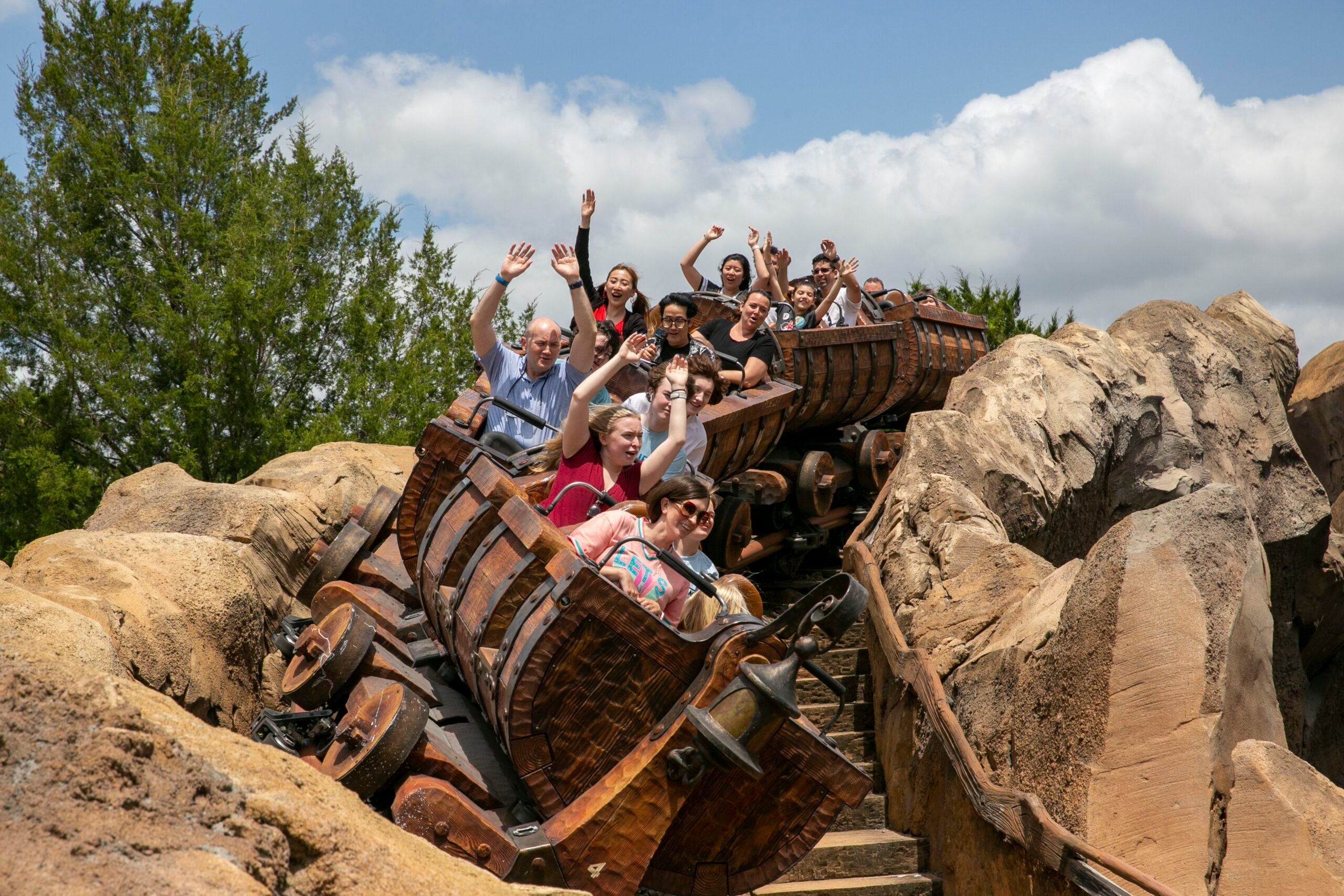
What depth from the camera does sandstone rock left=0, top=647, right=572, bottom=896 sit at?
1.45 metres

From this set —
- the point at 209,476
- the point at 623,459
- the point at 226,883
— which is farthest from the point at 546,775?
the point at 209,476

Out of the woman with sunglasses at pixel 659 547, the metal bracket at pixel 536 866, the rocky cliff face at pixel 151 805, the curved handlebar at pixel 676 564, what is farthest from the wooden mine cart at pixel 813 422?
the rocky cliff face at pixel 151 805

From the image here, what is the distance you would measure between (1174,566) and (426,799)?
2306 mm

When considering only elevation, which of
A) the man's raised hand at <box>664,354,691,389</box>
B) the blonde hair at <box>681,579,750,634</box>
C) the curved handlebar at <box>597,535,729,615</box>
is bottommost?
the blonde hair at <box>681,579,750,634</box>

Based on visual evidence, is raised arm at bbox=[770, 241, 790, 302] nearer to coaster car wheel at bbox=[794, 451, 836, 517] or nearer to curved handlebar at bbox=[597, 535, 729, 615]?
coaster car wheel at bbox=[794, 451, 836, 517]

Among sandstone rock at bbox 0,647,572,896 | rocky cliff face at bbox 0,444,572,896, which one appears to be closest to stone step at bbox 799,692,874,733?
rocky cliff face at bbox 0,444,572,896

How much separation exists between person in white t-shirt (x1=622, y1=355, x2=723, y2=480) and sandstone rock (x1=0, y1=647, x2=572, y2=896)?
96.1 inches

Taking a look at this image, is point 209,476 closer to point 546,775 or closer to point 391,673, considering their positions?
point 391,673

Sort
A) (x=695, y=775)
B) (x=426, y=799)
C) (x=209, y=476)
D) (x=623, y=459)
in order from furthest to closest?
(x=209, y=476) → (x=623, y=459) → (x=426, y=799) → (x=695, y=775)

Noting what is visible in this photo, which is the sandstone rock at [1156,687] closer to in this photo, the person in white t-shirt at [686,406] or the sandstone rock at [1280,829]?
the sandstone rock at [1280,829]

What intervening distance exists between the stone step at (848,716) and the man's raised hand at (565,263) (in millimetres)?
2335

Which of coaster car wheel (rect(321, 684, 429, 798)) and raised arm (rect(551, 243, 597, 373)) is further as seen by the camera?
raised arm (rect(551, 243, 597, 373))

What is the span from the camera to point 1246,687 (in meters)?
3.18

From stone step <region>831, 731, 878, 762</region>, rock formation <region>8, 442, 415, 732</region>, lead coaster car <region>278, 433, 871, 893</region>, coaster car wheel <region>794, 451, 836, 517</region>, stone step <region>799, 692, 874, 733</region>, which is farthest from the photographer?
coaster car wheel <region>794, 451, 836, 517</region>
